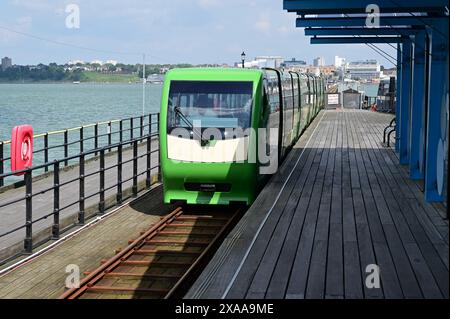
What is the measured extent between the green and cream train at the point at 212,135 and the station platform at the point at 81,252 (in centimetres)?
83

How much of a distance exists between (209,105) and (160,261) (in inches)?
148

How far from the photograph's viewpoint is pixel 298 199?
11.6 meters

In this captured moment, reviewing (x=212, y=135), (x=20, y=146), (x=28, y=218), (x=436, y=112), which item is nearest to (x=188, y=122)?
(x=212, y=135)

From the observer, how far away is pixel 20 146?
1686 cm

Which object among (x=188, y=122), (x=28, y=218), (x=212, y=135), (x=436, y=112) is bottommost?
(x=28, y=218)

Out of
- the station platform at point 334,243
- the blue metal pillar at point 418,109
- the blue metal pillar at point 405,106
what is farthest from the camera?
the blue metal pillar at point 405,106

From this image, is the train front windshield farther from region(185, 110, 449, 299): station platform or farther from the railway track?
the railway track

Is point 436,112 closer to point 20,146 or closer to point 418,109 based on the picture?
point 418,109

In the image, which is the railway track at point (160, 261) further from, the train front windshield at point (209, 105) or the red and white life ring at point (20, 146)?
the red and white life ring at point (20, 146)

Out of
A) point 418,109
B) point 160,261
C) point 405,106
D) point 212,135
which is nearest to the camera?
point 160,261

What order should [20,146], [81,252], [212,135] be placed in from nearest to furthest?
[81,252]
[212,135]
[20,146]

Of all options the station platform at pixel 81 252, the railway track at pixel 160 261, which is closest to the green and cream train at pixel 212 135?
the railway track at pixel 160 261

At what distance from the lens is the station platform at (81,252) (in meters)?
8.55
